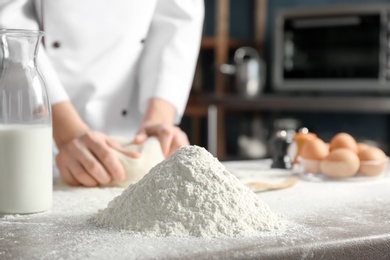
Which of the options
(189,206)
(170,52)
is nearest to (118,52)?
(170,52)

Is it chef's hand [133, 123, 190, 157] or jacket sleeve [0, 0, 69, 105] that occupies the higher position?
jacket sleeve [0, 0, 69, 105]

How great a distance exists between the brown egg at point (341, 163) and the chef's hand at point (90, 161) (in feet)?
1.25

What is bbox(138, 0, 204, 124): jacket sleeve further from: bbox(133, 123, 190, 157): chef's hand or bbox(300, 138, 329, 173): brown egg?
bbox(300, 138, 329, 173): brown egg

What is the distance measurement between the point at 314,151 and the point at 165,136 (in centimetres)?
28

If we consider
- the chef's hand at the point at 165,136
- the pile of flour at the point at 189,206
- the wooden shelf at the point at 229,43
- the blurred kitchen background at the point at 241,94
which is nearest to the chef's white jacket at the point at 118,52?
the chef's hand at the point at 165,136

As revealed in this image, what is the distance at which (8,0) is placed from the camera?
128cm

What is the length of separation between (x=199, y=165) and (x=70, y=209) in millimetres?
217

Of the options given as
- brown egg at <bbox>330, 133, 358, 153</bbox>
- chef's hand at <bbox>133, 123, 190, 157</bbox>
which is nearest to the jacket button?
chef's hand at <bbox>133, 123, 190, 157</bbox>

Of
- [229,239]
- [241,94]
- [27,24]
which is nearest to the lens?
[229,239]

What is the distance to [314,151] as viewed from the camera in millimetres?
1187

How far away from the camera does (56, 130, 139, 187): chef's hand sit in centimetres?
105

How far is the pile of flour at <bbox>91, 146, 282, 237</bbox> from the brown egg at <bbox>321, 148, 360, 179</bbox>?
362 millimetres

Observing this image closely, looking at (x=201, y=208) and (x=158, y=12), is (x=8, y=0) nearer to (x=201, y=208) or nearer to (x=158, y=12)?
(x=158, y=12)

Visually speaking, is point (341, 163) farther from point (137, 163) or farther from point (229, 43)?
point (229, 43)
